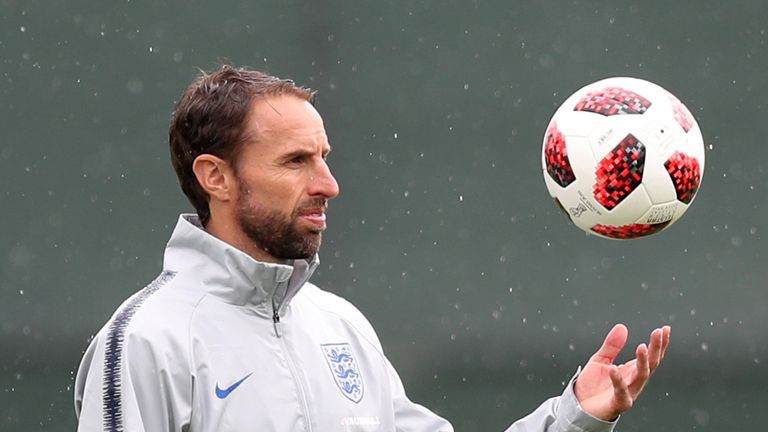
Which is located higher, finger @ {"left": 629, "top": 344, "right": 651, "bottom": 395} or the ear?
the ear

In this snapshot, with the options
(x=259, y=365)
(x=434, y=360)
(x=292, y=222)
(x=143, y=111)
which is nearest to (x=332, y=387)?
(x=259, y=365)

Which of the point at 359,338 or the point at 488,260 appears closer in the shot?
the point at 359,338

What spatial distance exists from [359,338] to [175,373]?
596 mm

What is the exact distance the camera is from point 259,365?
282cm

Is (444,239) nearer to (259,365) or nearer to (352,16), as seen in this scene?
(352,16)

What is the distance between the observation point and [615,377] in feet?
9.32

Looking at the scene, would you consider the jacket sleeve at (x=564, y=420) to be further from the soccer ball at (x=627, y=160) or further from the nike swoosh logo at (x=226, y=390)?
the nike swoosh logo at (x=226, y=390)

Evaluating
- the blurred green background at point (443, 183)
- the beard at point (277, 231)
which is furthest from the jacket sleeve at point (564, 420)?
the blurred green background at point (443, 183)

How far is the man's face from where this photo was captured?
2971 mm

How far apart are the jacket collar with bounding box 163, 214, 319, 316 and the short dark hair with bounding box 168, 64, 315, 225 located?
0.55 ft

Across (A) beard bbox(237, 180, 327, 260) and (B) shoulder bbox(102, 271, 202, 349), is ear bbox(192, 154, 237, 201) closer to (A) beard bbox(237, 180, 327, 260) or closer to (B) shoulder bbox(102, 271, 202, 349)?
(A) beard bbox(237, 180, 327, 260)

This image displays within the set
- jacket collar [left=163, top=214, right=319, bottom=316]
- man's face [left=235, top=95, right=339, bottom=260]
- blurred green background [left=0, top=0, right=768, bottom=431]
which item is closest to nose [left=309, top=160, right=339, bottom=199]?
man's face [left=235, top=95, right=339, bottom=260]

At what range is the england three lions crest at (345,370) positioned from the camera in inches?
117

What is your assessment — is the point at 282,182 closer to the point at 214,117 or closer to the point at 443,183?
the point at 214,117
